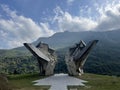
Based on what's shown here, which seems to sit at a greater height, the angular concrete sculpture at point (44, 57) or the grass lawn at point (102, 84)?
the angular concrete sculpture at point (44, 57)

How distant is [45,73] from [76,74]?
480 centimetres

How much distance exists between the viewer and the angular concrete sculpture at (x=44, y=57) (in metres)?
32.7

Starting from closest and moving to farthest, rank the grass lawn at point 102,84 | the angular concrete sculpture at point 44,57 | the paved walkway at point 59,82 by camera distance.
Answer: the grass lawn at point 102,84, the paved walkway at point 59,82, the angular concrete sculpture at point 44,57

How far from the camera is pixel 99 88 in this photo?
20.3 metres

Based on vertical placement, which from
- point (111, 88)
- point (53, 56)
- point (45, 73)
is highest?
point (53, 56)

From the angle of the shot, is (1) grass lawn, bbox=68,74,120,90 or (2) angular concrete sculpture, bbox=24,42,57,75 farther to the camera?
(2) angular concrete sculpture, bbox=24,42,57,75

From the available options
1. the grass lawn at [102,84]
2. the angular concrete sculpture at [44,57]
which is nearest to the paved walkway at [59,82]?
the grass lawn at [102,84]

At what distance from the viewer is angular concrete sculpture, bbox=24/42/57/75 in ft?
107

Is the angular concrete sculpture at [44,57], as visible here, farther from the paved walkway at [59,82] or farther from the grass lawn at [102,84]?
the grass lawn at [102,84]

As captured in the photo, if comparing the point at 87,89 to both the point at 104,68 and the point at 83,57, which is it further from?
the point at 104,68

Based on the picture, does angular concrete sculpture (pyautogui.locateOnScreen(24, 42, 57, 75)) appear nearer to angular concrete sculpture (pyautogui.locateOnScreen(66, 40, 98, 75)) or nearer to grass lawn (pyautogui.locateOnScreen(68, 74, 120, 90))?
angular concrete sculpture (pyautogui.locateOnScreen(66, 40, 98, 75))

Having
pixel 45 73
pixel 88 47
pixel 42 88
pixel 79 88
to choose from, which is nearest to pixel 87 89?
pixel 79 88

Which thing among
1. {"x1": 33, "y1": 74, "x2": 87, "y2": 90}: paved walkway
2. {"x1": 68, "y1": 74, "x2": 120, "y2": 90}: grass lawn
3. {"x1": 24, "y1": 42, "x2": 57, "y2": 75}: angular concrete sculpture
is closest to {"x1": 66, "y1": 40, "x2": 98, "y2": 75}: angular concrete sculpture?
{"x1": 24, "y1": 42, "x2": 57, "y2": 75}: angular concrete sculpture

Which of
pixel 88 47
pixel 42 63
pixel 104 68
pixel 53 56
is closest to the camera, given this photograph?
pixel 88 47
